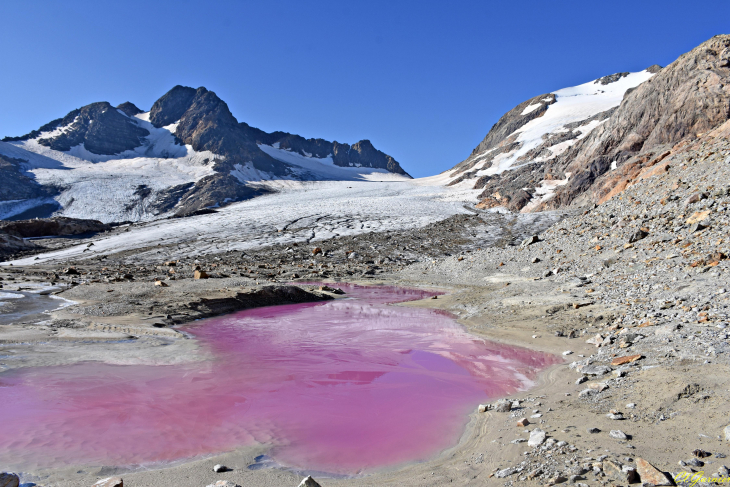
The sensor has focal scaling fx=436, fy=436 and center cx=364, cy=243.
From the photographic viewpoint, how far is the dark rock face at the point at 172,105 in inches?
4018

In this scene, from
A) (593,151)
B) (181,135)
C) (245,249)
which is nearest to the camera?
(245,249)

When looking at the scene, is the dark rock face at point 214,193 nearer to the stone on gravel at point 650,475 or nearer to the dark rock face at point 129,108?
the stone on gravel at point 650,475

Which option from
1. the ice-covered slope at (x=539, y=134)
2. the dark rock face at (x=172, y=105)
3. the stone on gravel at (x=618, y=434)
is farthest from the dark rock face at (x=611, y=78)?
the stone on gravel at (x=618, y=434)

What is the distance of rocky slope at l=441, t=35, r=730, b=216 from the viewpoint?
95.3 ft

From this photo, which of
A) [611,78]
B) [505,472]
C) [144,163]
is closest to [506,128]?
[611,78]

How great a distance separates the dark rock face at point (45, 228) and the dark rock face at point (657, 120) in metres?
39.0

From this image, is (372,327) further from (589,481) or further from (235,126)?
(235,126)

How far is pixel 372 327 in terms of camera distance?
1038cm

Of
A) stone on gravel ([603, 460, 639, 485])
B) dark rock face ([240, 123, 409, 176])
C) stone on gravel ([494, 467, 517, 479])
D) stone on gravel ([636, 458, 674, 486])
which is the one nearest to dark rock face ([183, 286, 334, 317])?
stone on gravel ([494, 467, 517, 479])

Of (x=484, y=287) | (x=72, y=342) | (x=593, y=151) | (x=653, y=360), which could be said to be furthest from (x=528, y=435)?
(x=593, y=151)

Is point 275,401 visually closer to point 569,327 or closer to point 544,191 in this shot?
point 569,327

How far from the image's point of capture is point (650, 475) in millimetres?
2955

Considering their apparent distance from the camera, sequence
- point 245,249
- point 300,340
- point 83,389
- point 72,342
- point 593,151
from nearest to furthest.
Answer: point 83,389, point 72,342, point 300,340, point 245,249, point 593,151

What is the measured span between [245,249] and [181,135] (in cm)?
7471
